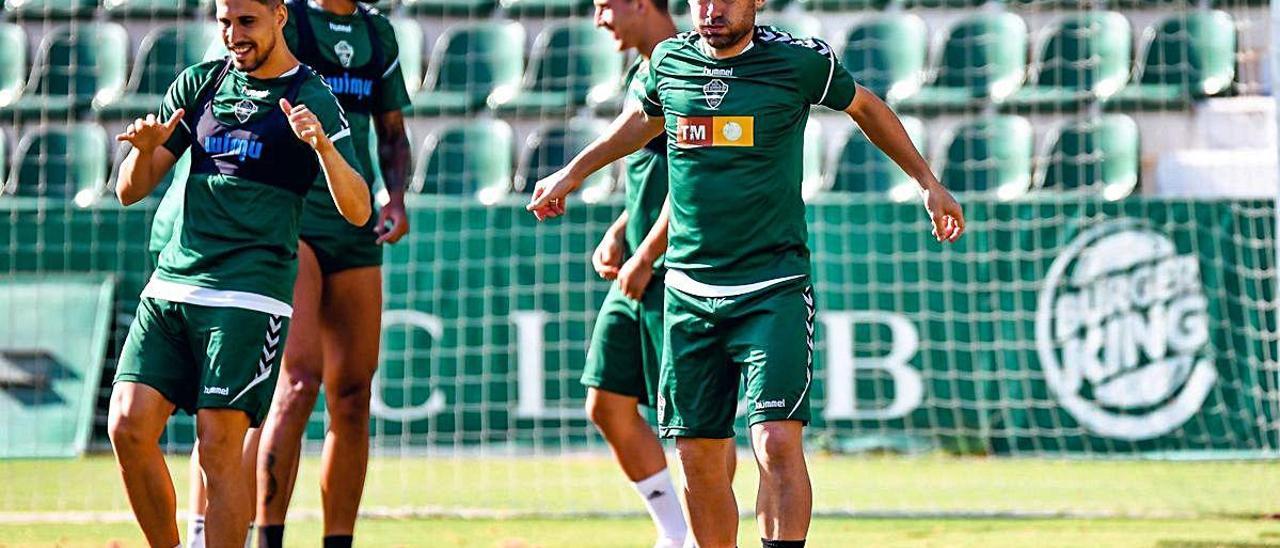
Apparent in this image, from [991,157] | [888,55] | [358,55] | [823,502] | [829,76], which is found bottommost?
[823,502]

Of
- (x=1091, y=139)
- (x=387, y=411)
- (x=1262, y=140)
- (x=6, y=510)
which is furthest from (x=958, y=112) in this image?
(x=6, y=510)

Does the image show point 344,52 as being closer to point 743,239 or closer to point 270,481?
point 270,481

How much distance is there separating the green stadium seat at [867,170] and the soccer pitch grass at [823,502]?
269cm

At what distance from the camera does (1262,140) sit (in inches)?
490

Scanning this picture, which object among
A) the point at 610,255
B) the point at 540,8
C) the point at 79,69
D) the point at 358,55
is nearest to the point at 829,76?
the point at 610,255

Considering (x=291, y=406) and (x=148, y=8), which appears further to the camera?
(x=148, y=8)

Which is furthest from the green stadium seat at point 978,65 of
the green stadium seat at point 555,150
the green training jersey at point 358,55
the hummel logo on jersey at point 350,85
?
the hummel logo on jersey at point 350,85

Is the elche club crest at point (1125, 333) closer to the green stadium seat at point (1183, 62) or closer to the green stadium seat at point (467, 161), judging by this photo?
the green stadium seat at point (1183, 62)

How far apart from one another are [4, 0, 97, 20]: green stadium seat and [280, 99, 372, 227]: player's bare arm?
7.26 meters

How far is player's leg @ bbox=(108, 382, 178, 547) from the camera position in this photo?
425cm

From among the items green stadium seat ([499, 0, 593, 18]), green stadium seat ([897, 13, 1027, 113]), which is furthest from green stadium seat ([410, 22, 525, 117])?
green stadium seat ([897, 13, 1027, 113])

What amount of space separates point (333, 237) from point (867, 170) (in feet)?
25.5

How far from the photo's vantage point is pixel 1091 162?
12.3m

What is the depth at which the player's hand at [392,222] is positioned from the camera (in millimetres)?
5188
